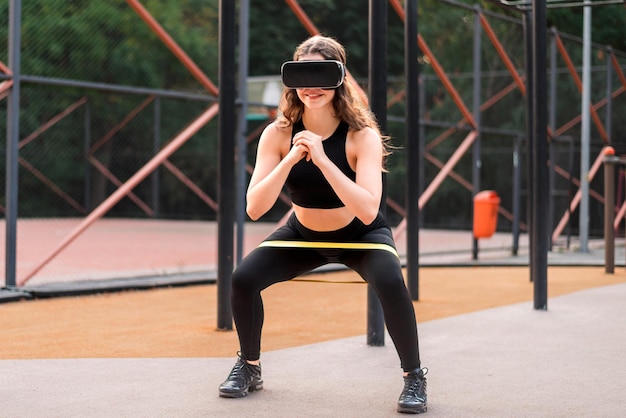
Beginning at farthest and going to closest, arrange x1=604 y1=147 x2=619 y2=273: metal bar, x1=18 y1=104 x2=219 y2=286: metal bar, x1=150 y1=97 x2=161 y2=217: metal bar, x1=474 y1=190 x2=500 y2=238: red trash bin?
x1=150 y1=97 x2=161 y2=217: metal bar
x1=474 y1=190 x2=500 y2=238: red trash bin
x1=604 y1=147 x2=619 y2=273: metal bar
x1=18 y1=104 x2=219 y2=286: metal bar

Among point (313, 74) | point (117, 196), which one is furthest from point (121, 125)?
point (313, 74)

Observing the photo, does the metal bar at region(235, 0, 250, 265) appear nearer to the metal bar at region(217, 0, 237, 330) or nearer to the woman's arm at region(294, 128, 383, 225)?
the metal bar at region(217, 0, 237, 330)

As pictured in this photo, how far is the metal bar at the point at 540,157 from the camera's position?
25.4 feet

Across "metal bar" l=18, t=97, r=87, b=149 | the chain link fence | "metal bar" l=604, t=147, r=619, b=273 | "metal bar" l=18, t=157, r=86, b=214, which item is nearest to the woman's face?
"metal bar" l=604, t=147, r=619, b=273

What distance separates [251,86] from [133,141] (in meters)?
3.26

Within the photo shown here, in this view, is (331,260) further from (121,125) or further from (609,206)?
(121,125)

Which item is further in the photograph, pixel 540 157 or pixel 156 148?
pixel 156 148

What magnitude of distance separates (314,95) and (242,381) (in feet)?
4.35

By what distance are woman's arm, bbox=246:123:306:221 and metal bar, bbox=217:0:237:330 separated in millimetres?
2194

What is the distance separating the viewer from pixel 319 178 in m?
4.41

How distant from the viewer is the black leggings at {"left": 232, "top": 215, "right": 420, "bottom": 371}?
4355 millimetres

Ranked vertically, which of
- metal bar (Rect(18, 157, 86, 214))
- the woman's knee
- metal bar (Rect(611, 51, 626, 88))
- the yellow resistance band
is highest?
metal bar (Rect(611, 51, 626, 88))

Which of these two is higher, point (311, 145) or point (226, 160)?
point (311, 145)

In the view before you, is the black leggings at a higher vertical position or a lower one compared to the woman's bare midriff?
lower
